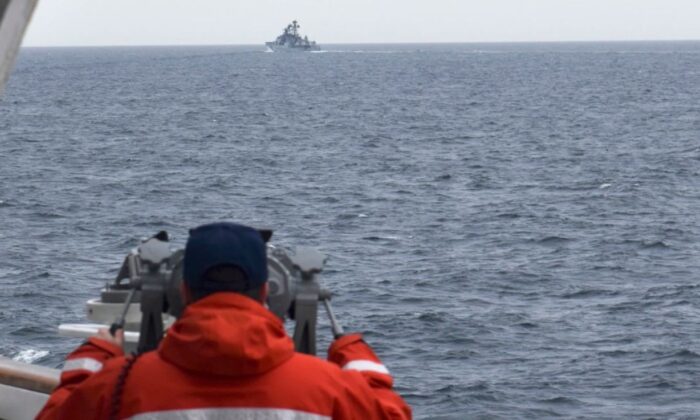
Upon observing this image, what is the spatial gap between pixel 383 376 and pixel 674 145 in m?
54.8

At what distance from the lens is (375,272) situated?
2641 centimetres

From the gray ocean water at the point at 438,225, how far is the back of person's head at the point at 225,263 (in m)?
14.6

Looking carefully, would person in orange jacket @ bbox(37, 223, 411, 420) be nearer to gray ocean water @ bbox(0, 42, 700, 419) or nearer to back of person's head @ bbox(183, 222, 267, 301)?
back of person's head @ bbox(183, 222, 267, 301)

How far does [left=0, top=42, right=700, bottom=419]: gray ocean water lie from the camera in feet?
64.5

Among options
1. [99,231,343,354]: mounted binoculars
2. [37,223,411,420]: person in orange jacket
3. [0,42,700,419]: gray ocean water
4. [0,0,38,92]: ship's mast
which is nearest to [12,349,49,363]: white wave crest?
[0,42,700,419]: gray ocean water

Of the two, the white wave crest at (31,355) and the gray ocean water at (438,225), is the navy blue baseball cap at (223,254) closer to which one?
the gray ocean water at (438,225)

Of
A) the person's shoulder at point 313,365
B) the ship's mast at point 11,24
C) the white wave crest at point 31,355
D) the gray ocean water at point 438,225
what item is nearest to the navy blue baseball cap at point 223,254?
the person's shoulder at point 313,365

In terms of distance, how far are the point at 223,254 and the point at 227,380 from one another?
0.25 metres

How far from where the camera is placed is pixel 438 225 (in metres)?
33.0

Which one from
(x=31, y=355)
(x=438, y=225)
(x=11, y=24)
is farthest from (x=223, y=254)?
(x=438, y=225)

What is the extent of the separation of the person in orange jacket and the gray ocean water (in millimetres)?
14625

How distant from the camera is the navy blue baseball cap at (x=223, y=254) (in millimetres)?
2639

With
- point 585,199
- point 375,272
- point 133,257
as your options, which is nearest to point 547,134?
point 585,199

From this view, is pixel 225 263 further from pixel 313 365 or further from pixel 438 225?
pixel 438 225
